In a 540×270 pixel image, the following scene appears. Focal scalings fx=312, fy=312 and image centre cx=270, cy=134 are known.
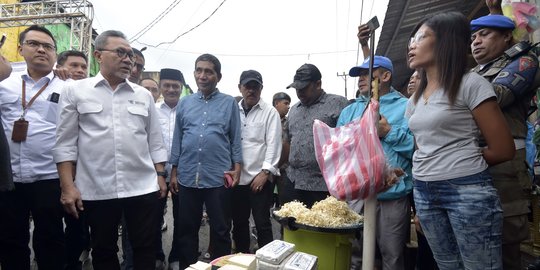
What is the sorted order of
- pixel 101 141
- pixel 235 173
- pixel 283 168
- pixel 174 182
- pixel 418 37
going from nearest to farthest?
pixel 418 37 < pixel 101 141 < pixel 235 173 < pixel 174 182 < pixel 283 168

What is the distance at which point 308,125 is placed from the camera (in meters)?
3.38

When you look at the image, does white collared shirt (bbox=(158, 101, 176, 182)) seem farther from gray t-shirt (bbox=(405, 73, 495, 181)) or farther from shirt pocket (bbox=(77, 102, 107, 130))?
gray t-shirt (bbox=(405, 73, 495, 181))

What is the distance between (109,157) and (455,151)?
238 centimetres

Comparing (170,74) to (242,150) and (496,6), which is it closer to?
(242,150)

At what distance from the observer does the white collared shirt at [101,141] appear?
241 cm

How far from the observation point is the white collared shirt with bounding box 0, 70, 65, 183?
267 centimetres

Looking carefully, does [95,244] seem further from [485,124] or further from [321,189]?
[485,124]

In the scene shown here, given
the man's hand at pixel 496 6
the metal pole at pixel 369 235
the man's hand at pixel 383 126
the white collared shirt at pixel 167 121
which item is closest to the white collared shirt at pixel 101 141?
the white collared shirt at pixel 167 121

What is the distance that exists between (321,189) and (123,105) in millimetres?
1984

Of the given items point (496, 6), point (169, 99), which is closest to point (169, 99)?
point (169, 99)

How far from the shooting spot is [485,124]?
1.60 m

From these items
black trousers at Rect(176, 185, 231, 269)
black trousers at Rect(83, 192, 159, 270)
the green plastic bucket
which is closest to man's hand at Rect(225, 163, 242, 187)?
black trousers at Rect(176, 185, 231, 269)

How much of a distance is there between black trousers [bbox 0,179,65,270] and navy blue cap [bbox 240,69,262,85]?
2.16m

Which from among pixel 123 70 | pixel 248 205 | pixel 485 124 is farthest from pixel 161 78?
pixel 485 124
